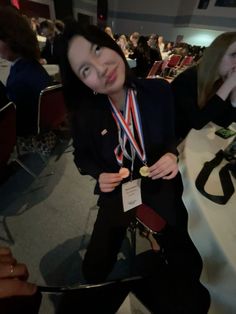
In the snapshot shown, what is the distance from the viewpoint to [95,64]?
0.69 m

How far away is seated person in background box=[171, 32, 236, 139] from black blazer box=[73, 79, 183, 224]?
0.20m

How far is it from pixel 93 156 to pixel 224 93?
0.71 meters

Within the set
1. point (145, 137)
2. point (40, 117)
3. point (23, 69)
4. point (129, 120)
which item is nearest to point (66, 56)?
point (129, 120)

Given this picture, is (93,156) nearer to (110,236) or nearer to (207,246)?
(110,236)

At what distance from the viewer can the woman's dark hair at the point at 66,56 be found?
27.4 inches

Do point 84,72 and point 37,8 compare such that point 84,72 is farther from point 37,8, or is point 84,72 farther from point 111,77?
point 37,8

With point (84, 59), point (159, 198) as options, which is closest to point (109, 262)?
point (159, 198)

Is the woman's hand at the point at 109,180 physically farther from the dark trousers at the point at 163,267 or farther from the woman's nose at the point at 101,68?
the woman's nose at the point at 101,68

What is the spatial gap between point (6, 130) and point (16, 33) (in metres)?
0.90

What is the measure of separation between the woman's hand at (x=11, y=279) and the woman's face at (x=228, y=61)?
138 cm

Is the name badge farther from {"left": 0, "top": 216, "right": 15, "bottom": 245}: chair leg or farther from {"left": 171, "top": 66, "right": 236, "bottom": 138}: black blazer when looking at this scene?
{"left": 0, "top": 216, "right": 15, "bottom": 245}: chair leg

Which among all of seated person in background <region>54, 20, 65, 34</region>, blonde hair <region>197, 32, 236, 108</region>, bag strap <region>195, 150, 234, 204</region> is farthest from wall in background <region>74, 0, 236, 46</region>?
bag strap <region>195, 150, 234, 204</region>

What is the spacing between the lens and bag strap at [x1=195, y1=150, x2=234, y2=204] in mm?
696

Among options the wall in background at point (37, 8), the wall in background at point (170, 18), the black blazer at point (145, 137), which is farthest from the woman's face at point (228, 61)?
the wall in background at point (37, 8)
